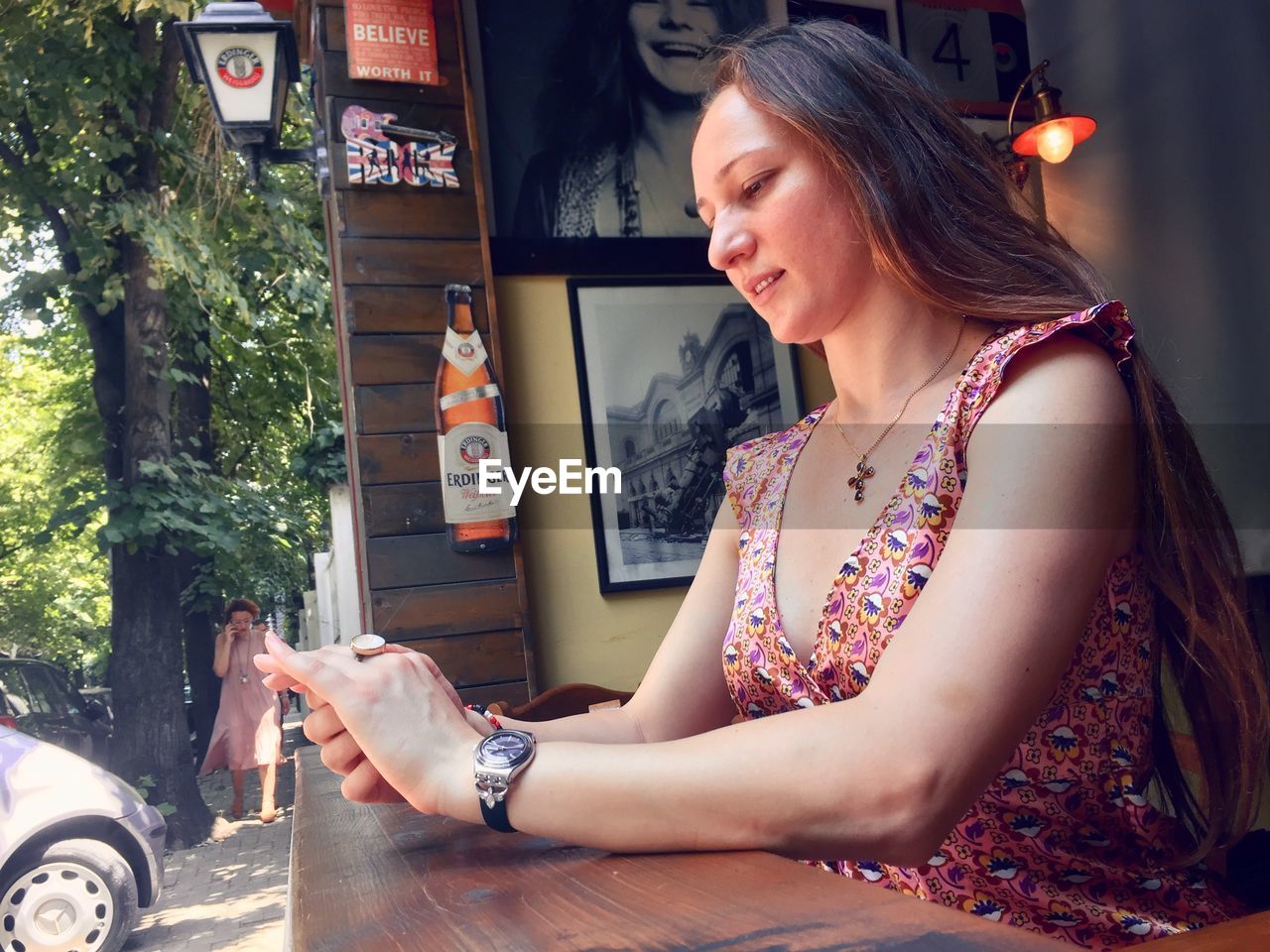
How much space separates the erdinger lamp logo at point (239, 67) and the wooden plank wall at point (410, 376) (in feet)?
0.57

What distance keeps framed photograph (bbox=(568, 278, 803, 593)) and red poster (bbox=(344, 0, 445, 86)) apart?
642mm

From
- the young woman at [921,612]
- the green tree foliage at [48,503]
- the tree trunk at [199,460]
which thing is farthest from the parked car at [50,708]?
the young woman at [921,612]

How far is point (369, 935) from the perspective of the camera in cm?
56

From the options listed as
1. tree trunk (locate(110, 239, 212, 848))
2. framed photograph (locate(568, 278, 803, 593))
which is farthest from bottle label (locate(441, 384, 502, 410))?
tree trunk (locate(110, 239, 212, 848))

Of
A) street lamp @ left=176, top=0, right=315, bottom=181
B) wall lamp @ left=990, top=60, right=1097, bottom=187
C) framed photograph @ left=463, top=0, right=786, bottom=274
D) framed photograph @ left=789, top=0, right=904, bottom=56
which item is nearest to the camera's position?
street lamp @ left=176, top=0, right=315, bottom=181

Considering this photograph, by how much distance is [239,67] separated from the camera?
8.27 ft

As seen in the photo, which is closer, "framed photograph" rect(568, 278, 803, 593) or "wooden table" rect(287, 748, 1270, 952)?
"wooden table" rect(287, 748, 1270, 952)

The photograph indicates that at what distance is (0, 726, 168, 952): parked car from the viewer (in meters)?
3.29

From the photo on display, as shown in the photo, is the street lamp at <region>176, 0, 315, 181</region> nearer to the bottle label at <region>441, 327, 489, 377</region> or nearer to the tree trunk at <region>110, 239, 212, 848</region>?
the bottle label at <region>441, 327, 489, 377</region>

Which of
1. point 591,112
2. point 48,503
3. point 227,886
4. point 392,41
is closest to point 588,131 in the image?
point 591,112

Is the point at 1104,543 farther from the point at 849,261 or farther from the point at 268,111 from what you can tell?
the point at 268,111

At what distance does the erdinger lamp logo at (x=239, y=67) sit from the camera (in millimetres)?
2502

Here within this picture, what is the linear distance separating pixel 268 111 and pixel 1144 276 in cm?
251

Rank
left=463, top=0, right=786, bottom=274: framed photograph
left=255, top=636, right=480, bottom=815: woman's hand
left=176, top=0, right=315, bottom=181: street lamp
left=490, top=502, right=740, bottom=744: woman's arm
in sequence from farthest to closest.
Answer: left=463, top=0, right=786, bottom=274: framed photograph < left=176, top=0, right=315, bottom=181: street lamp < left=490, top=502, right=740, bottom=744: woman's arm < left=255, top=636, right=480, bottom=815: woman's hand
